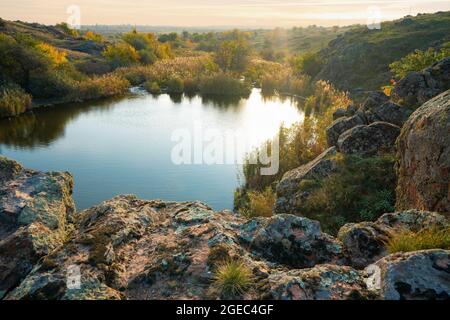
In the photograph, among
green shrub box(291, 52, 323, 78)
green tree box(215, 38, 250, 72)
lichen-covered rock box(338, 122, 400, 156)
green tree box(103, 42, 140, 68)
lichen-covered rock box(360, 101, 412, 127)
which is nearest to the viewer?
lichen-covered rock box(338, 122, 400, 156)

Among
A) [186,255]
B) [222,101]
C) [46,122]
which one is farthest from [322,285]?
[222,101]

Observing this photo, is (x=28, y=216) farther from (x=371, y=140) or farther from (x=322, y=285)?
(x=371, y=140)

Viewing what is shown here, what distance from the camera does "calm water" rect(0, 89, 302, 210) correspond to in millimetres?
17000

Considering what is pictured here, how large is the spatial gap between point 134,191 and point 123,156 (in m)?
5.28

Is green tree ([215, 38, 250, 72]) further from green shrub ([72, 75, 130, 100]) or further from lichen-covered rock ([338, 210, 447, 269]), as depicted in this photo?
lichen-covered rock ([338, 210, 447, 269])

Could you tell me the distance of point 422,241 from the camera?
532 cm

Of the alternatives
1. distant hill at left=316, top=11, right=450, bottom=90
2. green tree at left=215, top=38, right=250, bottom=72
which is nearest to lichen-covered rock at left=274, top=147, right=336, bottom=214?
distant hill at left=316, top=11, right=450, bottom=90

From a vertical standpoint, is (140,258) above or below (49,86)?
below

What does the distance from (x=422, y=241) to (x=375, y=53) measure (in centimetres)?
4189

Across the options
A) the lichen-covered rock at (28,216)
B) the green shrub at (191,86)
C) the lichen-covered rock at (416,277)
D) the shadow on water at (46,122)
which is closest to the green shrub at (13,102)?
the shadow on water at (46,122)

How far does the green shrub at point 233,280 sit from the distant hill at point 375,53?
34.9 meters

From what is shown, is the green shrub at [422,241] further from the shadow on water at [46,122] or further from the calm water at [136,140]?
the shadow on water at [46,122]

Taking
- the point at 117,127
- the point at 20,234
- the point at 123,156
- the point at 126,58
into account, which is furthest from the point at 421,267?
the point at 126,58

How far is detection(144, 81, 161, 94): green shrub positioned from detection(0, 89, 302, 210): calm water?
2361 millimetres
